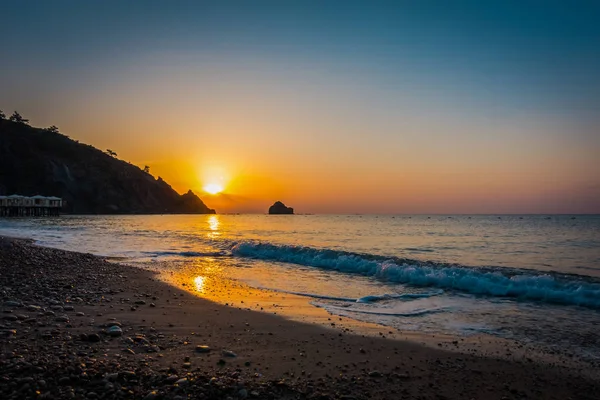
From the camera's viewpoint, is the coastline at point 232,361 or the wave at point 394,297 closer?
the coastline at point 232,361

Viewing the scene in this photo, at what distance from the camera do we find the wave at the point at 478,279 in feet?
41.3

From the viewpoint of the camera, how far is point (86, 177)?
150m

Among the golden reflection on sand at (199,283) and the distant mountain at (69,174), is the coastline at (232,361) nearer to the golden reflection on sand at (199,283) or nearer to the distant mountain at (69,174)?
the golden reflection on sand at (199,283)

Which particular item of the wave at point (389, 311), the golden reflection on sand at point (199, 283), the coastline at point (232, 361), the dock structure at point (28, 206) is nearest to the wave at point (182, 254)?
the golden reflection on sand at point (199, 283)

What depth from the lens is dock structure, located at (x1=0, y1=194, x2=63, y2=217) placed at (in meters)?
96.9

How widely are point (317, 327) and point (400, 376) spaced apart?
2875 millimetres

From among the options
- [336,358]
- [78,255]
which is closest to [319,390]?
[336,358]

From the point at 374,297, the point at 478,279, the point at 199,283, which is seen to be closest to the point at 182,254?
the point at 199,283

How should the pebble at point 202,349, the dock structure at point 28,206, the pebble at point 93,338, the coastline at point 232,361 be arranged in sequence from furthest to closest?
the dock structure at point 28,206 → the pebble at point 93,338 → the pebble at point 202,349 → the coastline at point 232,361

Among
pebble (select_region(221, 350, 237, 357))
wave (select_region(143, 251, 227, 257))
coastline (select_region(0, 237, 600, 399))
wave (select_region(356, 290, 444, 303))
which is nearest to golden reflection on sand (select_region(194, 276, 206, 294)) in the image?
coastline (select_region(0, 237, 600, 399))

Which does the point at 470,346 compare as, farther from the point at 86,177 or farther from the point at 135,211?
the point at 135,211

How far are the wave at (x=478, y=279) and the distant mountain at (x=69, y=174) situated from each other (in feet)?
429

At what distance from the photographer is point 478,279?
1463cm

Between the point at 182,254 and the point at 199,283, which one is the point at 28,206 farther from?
the point at 199,283
